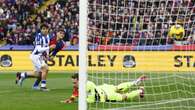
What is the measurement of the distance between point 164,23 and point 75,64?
524 inches

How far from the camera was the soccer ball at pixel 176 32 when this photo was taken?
12.0 meters

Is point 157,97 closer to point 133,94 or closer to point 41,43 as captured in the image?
point 133,94

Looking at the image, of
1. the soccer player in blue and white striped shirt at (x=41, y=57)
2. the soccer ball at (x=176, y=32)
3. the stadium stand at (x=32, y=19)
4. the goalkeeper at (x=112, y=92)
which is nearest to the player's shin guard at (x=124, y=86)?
the goalkeeper at (x=112, y=92)

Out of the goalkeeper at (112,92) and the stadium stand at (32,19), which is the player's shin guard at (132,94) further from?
the stadium stand at (32,19)

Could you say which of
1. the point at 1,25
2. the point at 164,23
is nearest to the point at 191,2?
the point at 164,23

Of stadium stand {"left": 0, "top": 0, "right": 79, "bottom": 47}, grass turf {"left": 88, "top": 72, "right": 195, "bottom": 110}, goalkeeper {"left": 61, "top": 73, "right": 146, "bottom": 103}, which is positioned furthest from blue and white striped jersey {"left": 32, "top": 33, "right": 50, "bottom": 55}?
stadium stand {"left": 0, "top": 0, "right": 79, "bottom": 47}

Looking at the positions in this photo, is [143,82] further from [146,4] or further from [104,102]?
[146,4]

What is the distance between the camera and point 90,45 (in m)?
9.87

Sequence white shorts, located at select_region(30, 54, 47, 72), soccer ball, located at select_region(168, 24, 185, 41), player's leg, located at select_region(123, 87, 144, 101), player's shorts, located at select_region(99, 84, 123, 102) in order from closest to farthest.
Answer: soccer ball, located at select_region(168, 24, 185, 41) → player's shorts, located at select_region(99, 84, 123, 102) → player's leg, located at select_region(123, 87, 144, 101) → white shorts, located at select_region(30, 54, 47, 72)

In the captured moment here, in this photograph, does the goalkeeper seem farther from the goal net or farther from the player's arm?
the player's arm

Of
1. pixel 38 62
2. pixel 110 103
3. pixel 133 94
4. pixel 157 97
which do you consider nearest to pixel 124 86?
pixel 133 94

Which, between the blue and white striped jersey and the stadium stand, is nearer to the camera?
the blue and white striped jersey

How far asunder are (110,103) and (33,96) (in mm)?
3006

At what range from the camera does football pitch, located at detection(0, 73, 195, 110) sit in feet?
39.4
